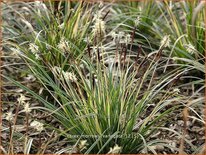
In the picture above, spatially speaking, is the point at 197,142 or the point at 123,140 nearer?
the point at 123,140

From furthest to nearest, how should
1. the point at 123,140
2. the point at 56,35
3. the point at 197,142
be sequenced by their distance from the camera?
1. the point at 56,35
2. the point at 197,142
3. the point at 123,140

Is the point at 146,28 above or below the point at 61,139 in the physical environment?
above

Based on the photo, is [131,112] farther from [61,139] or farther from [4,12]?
[4,12]

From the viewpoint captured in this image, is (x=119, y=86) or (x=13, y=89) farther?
(x=13, y=89)

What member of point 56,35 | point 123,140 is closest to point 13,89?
point 56,35

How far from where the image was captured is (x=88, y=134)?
2.86 metres

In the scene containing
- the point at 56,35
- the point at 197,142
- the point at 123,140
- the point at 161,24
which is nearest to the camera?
the point at 123,140

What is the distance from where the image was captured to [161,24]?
4094 millimetres

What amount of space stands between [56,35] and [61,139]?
88 centimetres

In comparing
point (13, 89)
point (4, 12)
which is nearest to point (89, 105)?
point (13, 89)

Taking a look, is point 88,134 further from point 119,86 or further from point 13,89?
point 13,89

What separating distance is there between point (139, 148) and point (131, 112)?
0.25 metres

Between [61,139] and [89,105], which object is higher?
[89,105]

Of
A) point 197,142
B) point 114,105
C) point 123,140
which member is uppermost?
point 114,105
